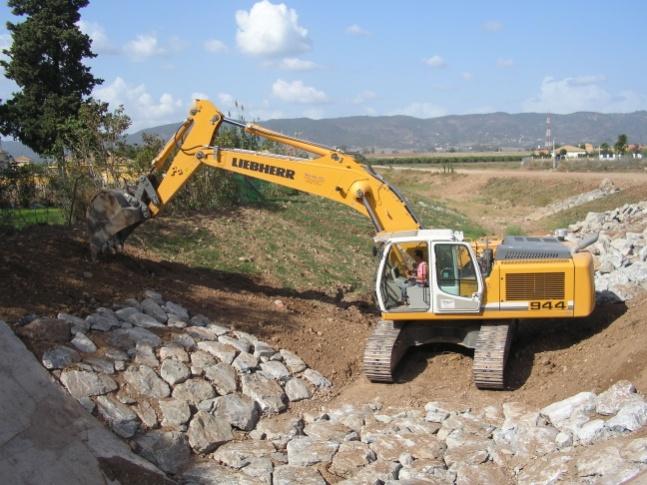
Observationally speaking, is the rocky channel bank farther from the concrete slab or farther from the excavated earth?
the concrete slab

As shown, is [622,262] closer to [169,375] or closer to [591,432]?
[591,432]

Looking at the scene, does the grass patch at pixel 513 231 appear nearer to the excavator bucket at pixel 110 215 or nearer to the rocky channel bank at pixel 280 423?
the excavator bucket at pixel 110 215

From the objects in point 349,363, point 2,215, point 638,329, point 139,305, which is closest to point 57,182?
point 2,215

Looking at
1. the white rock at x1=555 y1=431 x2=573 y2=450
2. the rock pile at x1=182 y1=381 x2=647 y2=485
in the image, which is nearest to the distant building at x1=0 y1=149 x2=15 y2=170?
the rock pile at x1=182 y1=381 x2=647 y2=485

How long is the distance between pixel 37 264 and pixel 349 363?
5165 millimetres

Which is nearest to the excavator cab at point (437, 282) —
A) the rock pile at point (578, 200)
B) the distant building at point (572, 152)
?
the rock pile at point (578, 200)

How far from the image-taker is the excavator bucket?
1296cm

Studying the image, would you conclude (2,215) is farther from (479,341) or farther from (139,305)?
(479,341)

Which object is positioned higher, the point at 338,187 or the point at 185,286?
the point at 338,187

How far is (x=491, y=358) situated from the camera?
1072cm

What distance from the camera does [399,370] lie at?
11898mm

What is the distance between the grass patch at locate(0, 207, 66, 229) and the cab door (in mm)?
8374

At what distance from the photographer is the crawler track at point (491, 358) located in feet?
34.9

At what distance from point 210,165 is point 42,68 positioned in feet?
85.7
